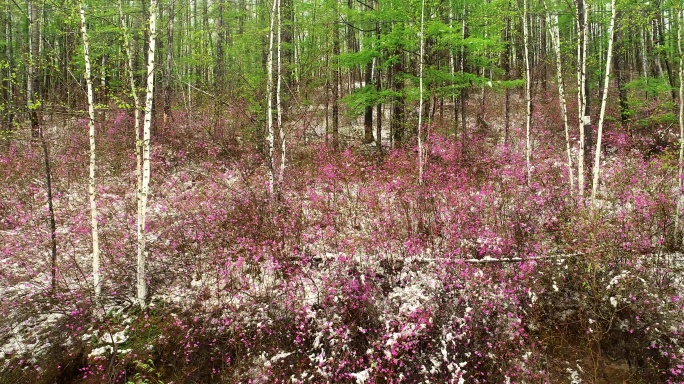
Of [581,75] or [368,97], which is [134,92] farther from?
[581,75]

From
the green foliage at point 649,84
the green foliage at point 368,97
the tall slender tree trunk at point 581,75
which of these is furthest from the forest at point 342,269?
the green foliage at point 649,84

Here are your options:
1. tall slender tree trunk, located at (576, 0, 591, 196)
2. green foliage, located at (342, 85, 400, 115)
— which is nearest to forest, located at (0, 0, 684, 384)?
tall slender tree trunk, located at (576, 0, 591, 196)

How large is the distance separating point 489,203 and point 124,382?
27.0ft

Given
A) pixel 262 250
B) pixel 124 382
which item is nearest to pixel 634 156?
pixel 262 250

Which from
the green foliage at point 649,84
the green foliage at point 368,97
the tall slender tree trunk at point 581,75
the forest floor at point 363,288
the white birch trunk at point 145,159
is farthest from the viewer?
the green foliage at point 649,84

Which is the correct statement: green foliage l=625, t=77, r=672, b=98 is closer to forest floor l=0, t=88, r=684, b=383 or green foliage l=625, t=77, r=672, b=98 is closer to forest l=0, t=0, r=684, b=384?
forest l=0, t=0, r=684, b=384

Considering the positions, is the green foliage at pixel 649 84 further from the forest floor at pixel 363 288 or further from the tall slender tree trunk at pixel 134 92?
the tall slender tree trunk at pixel 134 92

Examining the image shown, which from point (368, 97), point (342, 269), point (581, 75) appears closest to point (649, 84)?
point (581, 75)

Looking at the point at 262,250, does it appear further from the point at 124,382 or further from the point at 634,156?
the point at 634,156

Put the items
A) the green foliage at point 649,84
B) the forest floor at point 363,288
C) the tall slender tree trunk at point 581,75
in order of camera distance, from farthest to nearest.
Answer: the green foliage at point 649,84 < the tall slender tree trunk at point 581,75 < the forest floor at point 363,288

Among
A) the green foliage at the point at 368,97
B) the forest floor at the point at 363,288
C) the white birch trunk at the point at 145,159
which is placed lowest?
the forest floor at the point at 363,288

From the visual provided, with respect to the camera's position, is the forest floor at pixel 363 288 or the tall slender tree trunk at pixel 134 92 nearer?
the forest floor at pixel 363 288

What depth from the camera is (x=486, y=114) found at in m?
20.9

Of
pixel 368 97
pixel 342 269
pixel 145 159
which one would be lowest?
pixel 342 269
